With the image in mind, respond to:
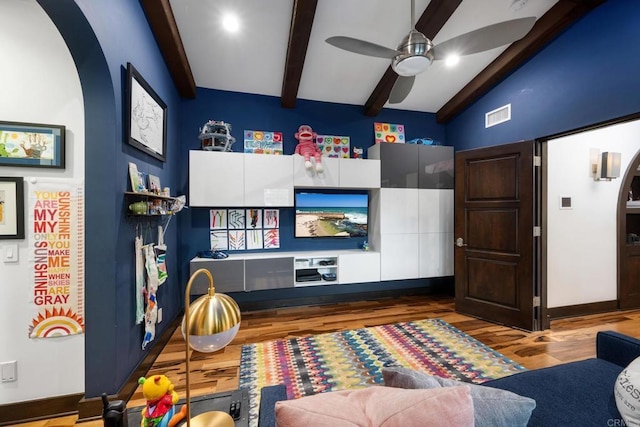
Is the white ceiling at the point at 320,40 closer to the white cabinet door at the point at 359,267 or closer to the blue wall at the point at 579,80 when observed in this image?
the blue wall at the point at 579,80

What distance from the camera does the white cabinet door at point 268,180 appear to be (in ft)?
10.4

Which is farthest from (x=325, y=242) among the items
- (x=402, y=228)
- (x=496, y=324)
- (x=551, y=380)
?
(x=551, y=380)

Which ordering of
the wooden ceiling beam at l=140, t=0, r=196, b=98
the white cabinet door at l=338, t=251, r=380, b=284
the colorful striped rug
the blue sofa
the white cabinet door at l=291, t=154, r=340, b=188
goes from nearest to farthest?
the blue sofa
the colorful striped rug
the wooden ceiling beam at l=140, t=0, r=196, b=98
the white cabinet door at l=291, t=154, r=340, b=188
the white cabinet door at l=338, t=251, r=380, b=284

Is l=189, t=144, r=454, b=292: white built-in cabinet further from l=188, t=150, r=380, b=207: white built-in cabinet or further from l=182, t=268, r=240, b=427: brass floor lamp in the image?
l=182, t=268, r=240, b=427: brass floor lamp

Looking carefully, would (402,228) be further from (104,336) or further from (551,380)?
(104,336)

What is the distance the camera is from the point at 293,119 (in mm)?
3613

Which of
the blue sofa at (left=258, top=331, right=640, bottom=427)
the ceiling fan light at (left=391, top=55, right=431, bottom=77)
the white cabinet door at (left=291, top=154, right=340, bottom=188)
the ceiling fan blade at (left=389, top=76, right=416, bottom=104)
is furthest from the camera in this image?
the white cabinet door at (left=291, top=154, right=340, bottom=188)

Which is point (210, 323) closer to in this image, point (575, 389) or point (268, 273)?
point (575, 389)

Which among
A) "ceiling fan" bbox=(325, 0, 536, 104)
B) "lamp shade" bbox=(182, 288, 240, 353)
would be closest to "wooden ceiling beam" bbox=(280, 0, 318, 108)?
"ceiling fan" bbox=(325, 0, 536, 104)

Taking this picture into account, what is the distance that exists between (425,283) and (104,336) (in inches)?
153

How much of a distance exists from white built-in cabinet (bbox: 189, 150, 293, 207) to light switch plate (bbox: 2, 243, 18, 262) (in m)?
1.51

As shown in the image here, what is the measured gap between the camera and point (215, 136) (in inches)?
123

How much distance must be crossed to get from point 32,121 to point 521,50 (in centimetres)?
440

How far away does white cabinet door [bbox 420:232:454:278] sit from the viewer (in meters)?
3.70
